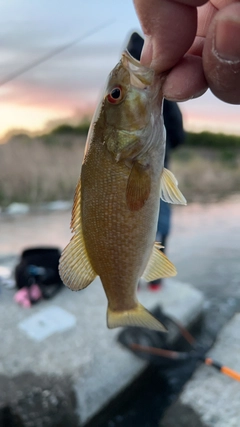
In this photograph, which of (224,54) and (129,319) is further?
(129,319)

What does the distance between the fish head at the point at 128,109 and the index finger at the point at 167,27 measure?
98 mm

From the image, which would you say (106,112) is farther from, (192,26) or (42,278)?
(42,278)

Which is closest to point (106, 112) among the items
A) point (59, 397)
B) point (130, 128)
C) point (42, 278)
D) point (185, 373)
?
point (130, 128)

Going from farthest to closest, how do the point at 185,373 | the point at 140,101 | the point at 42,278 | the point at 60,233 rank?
the point at 60,233, the point at 42,278, the point at 185,373, the point at 140,101

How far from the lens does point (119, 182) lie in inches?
50.9

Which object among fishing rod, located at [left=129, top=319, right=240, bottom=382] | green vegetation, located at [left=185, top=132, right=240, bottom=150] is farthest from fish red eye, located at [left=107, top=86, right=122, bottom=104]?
green vegetation, located at [left=185, top=132, right=240, bottom=150]

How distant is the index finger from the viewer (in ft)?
3.22

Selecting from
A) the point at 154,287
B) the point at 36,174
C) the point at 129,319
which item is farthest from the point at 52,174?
the point at 129,319

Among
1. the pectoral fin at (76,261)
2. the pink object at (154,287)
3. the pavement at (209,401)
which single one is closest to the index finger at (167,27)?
the pectoral fin at (76,261)

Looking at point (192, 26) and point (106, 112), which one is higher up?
point (192, 26)

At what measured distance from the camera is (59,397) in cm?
288

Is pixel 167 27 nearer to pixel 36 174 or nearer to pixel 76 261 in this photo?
pixel 76 261

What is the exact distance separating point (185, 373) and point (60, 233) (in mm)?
4388

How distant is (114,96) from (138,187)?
31 cm
